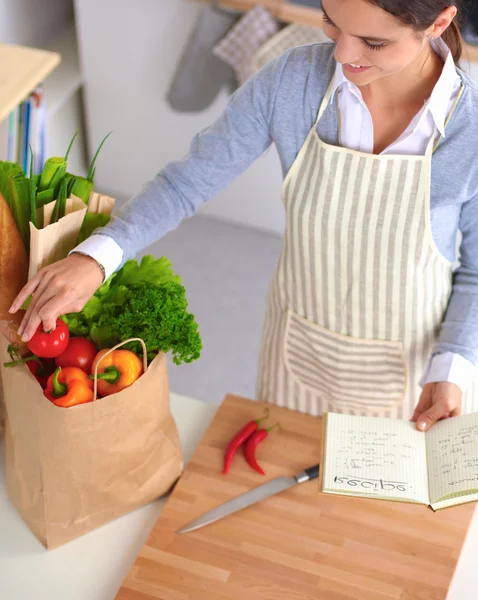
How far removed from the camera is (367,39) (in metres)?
1.04

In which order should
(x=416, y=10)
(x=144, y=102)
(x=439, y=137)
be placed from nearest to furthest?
(x=416, y=10)
(x=439, y=137)
(x=144, y=102)

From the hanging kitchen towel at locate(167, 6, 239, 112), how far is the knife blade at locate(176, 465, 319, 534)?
6.75 feet

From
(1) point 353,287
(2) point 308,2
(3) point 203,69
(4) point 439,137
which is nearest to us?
(4) point 439,137

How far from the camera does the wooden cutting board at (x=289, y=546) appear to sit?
3.61 ft

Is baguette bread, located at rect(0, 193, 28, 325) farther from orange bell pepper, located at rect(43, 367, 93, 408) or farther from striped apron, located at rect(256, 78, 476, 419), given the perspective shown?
striped apron, located at rect(256, 78, 476, 419)

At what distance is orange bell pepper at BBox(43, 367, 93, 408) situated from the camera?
1.03 m

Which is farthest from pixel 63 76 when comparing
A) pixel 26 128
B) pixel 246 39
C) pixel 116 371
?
pixel 116 371

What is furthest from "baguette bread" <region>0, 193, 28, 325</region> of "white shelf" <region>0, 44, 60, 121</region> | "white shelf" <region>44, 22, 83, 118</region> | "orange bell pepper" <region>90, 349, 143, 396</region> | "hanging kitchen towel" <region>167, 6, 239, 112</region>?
"white shelf" <region>44, 22, 83, 118</region>

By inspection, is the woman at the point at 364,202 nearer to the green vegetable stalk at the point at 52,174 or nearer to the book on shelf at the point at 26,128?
the green vegetable stalk at the point at 52,174

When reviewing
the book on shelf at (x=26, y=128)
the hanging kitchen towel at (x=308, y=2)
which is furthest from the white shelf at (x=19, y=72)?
the hanging kitchen towel at (x=308, y=2)

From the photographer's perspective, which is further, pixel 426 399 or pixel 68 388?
pixel 426 399

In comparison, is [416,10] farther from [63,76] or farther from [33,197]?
[63,76]

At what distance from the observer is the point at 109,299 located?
3.84 ft

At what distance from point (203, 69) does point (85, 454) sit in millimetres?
2192
